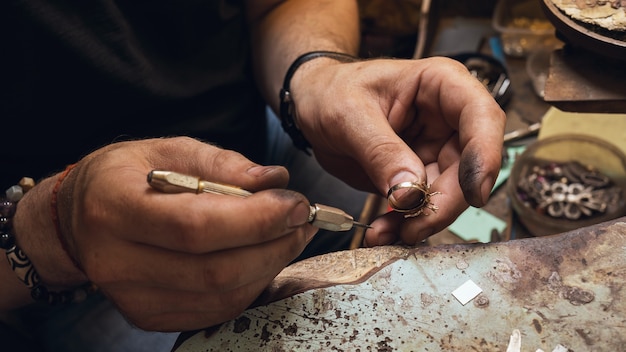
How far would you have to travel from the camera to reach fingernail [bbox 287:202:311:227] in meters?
0.62

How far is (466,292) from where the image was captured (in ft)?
2.40

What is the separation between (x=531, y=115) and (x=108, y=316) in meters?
1.48

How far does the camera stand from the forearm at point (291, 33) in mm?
1214

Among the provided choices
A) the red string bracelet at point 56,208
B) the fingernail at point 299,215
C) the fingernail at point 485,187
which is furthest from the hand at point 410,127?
the red string bracelet at point 56,208

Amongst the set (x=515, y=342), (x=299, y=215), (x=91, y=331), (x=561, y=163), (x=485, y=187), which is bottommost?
(x=561, y=163)

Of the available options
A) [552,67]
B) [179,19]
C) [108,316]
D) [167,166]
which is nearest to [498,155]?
[552,67]

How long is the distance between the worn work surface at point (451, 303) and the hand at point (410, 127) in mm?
84

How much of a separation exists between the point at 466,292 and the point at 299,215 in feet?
0.91

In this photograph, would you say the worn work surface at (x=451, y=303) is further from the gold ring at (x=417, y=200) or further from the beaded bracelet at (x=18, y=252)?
the beaded bracelet at (x=18, y=252)

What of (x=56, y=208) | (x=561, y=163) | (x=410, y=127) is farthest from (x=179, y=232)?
(x=561, y=163)

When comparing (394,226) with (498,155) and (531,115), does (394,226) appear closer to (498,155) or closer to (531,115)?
(498,155)

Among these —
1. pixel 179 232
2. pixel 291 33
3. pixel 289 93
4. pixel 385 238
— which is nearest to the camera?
pixel 179 232

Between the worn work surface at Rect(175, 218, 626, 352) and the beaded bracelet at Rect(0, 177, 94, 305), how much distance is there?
1.07ft

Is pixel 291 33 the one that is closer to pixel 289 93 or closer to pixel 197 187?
pixel 289 93
